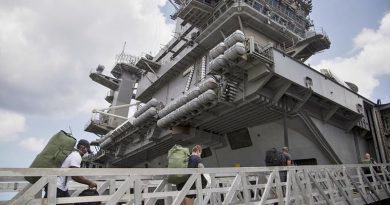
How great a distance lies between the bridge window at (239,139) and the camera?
50.6 ft

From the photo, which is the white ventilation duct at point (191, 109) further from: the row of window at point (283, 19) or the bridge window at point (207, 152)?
the row of window at point (283, 19)

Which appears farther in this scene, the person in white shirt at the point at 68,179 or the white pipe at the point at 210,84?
the white pipe at the point at 210,84

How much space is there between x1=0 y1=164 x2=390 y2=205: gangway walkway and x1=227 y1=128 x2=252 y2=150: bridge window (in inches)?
247

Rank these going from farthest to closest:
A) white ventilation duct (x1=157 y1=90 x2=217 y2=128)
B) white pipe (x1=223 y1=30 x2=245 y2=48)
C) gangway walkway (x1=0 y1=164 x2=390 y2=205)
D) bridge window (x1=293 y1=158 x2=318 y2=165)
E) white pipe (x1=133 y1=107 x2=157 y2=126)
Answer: white pipe (x1=133 y1=107 x2=157 y2=126)
bridge window (x1=293 y1=158 x2=318 y2=165)
white ventilation duct (x1=157 y1=90 x2=217 y2=128)
white pipe (x1=223 y1=30 x2=245 y2=48)
gangway walkway (x1=0 y1=164 x2=390 y2=205)

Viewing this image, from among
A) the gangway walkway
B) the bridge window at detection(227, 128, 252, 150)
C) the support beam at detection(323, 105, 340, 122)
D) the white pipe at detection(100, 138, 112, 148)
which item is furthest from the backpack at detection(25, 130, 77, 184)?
the white pipe at detection(100, 138, 112, 148)

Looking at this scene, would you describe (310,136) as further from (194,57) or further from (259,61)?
(194,57)

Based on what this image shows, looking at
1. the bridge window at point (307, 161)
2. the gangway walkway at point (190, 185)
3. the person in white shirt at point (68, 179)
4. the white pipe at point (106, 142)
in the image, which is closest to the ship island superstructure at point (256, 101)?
the bridge window at point (307, 161)

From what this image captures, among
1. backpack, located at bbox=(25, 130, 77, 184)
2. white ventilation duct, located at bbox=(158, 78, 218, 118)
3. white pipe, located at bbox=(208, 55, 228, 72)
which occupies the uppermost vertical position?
white pipe, located at bbox=(208, 55, 228, 72)

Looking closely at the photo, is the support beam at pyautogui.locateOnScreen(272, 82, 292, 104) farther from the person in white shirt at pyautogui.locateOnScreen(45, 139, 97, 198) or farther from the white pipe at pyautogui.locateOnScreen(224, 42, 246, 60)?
the person in white shirt at pyautogui.locateOnScreen(45, 139, 97, 198)

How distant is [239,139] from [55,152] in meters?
12.8

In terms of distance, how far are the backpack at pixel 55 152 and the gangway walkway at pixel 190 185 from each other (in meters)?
0.37

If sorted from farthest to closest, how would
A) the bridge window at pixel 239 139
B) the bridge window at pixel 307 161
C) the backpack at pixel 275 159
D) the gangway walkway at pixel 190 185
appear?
the bridge window at pixel 239 139, the bridge window at pixel 307 161, the backpack at pixel 275 159, the gangway walkway at pixel 190 185

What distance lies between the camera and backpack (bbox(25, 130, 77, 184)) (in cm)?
402

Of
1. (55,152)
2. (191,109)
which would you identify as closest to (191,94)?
(191,109)
